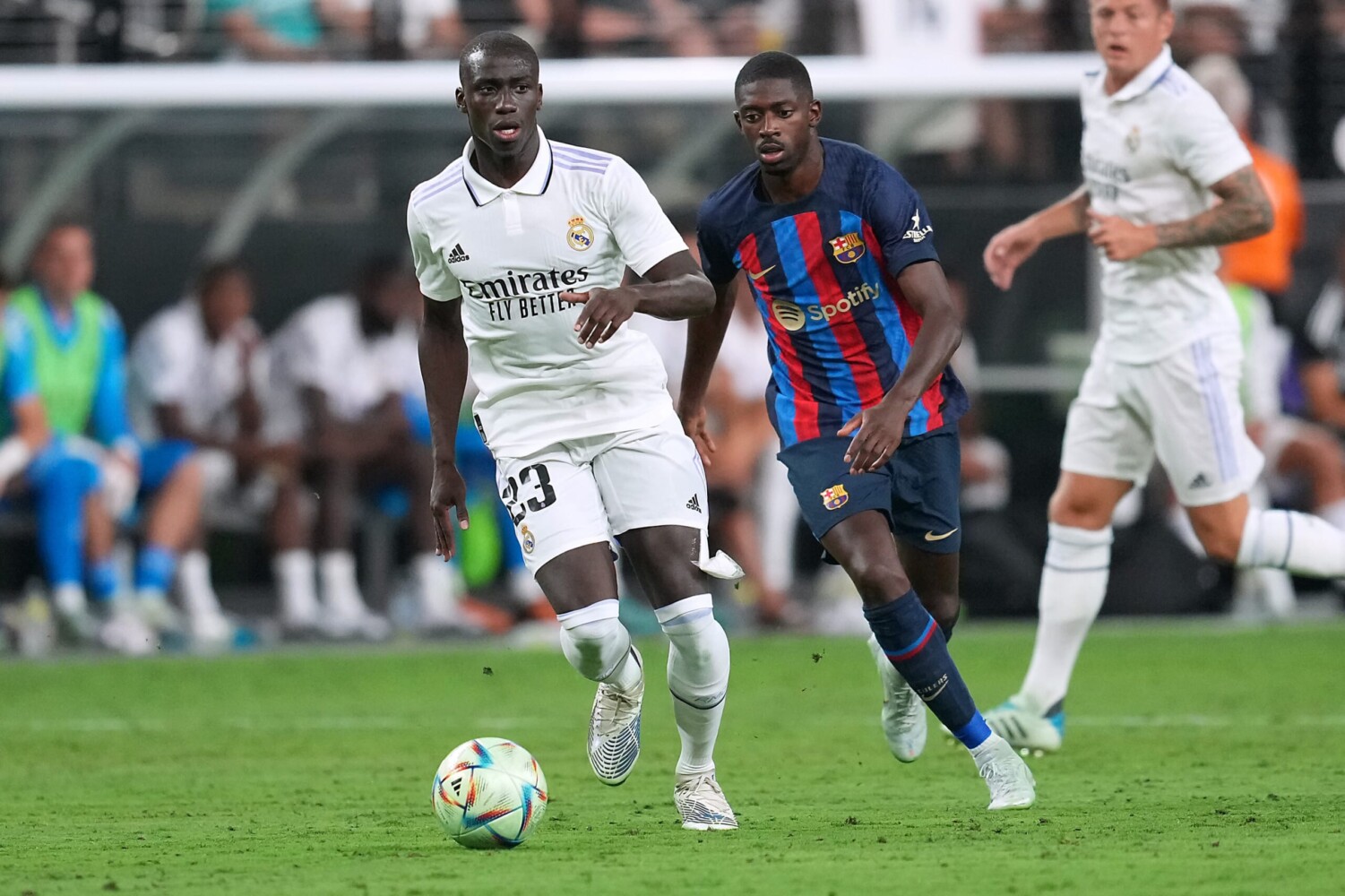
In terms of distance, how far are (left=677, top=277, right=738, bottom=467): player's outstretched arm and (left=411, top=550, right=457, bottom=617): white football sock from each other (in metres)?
6.46

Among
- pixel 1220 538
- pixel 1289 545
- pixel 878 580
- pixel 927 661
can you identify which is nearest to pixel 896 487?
pixel 878 580

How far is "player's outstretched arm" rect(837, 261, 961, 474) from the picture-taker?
6094 mm

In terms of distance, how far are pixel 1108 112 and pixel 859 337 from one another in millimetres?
1903

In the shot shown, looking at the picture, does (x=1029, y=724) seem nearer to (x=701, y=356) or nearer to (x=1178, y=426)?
(x=1178, y=426)

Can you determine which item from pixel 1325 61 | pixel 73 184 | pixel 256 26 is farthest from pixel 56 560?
pixel 1325 61

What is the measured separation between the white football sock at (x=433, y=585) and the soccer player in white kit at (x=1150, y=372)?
601cm

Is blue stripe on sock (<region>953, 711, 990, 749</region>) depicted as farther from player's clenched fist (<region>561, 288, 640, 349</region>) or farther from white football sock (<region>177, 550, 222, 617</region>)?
white football sock (<region>177, 550, 222, 617</region>)

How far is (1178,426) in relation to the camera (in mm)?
8047

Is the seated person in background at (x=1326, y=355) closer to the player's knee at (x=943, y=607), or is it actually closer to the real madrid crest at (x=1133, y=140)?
the real madrid crest at (x=1133, y=140)

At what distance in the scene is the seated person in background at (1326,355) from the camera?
13.6 metres

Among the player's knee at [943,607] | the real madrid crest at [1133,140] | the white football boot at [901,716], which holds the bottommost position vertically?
the white football boot at [901,716]

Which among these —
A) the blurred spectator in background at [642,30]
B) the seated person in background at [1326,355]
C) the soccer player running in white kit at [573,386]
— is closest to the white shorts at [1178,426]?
the soccer player running in white kit at [573,386]

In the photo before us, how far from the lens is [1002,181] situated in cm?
1433

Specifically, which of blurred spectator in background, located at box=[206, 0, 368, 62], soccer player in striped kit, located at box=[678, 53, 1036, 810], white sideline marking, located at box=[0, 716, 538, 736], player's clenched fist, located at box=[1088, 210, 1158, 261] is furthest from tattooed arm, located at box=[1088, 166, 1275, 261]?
blurred spectator in background, located at box=[206, 0, 368, 62]
